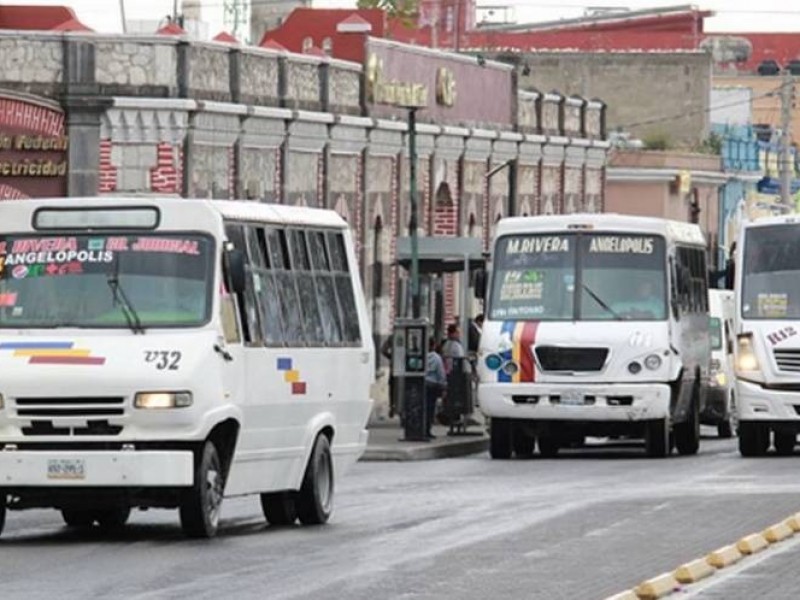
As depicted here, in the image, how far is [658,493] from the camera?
2697 centimetres

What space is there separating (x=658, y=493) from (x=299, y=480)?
542 cm

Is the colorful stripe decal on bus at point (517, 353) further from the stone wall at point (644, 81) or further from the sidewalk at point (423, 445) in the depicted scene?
the stone wall at point (644, 81)

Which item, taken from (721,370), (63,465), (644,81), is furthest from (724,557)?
(644,81)

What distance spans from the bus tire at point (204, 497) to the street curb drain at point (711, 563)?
358 cm

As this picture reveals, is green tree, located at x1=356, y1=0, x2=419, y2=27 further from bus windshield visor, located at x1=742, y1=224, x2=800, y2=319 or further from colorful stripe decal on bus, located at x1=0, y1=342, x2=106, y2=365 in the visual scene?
colorful stripe decal on bus, located at x1=0, y1=342, x2=106, y2=365

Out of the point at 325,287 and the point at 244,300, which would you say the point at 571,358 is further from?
the point at 244,300

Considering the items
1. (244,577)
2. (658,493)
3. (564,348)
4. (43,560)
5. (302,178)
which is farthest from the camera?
(302,178)

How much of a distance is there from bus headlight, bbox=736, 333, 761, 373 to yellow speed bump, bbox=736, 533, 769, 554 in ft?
51.9

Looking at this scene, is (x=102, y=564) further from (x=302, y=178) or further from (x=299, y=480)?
(x=302, y=178)

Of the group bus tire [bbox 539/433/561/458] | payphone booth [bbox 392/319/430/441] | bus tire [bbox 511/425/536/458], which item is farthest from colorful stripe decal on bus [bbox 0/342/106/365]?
payphone booth [bbox 392/319/430/441]

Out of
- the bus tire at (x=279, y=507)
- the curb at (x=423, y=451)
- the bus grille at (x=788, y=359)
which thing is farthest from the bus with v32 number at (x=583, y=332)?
the bus tire at (x=279, y=507)

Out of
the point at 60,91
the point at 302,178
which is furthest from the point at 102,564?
the point at 302,178

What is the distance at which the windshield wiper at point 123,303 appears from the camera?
20719 millimetres

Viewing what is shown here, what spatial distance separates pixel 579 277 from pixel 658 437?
2.19 metres
